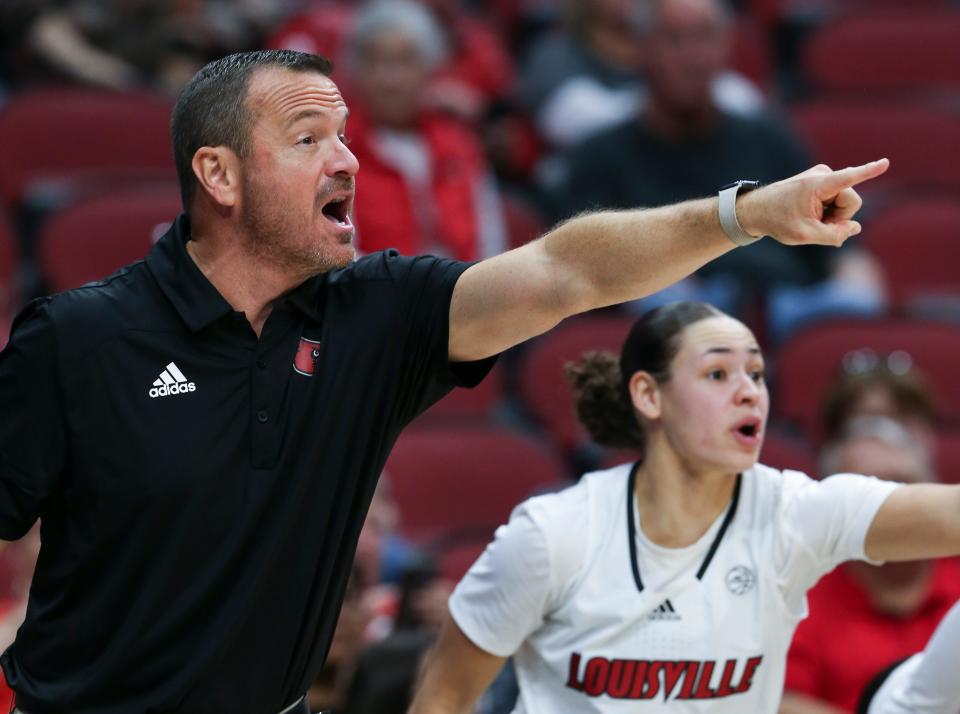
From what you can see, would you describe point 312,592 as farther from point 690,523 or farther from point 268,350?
point 690,523

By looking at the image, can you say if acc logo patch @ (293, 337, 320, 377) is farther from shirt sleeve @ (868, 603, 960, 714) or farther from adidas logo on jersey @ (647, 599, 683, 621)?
shirt sleeve @ (868, 603, 960, 714)

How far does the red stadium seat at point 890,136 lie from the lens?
740cm

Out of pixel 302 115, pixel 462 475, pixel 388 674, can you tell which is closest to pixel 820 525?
pixel 302 115

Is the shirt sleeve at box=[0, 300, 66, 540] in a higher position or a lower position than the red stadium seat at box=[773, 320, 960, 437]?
lower

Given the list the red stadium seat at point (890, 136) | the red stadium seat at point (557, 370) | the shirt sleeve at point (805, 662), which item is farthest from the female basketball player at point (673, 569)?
the red stadium seat at point (890, 136)

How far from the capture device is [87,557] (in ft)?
8.71

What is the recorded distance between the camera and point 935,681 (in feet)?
10.6

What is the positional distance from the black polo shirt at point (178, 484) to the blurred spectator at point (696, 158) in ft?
10.7

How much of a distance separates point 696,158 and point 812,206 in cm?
373

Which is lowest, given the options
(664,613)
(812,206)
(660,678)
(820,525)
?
(660,678)

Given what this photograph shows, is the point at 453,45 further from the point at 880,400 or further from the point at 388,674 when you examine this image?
the point at 388,674

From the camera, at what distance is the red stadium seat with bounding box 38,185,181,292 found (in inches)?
226

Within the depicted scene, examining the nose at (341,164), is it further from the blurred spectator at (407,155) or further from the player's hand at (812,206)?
the blurred spectator at (407,155)

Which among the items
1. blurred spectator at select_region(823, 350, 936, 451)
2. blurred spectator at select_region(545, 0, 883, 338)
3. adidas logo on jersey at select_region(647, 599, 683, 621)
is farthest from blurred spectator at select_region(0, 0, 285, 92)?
adidas logo on jersey at select_region(647, 599, 683, 621)
